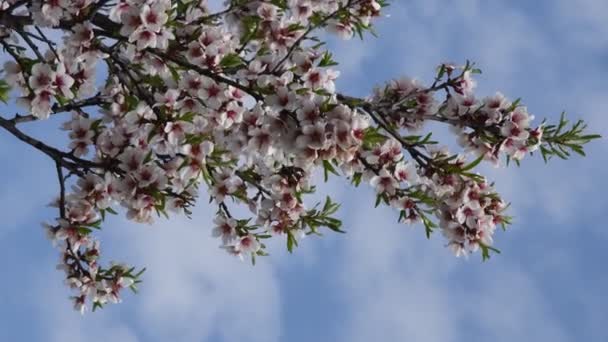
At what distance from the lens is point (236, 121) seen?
761 cm

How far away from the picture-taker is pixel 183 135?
24.2ft

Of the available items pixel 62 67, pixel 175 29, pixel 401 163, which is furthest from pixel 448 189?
pixel 62 67

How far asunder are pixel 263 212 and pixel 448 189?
1817 mm

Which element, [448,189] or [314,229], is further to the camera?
[314,229]

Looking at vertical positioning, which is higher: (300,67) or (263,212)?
(300,67)

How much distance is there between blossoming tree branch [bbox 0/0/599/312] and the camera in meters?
7.44

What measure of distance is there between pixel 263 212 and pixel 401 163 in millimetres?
1525

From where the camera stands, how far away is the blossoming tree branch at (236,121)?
7.44 meters

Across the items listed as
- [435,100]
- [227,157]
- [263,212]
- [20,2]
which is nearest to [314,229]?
[263,212]

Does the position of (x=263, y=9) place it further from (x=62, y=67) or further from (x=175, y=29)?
(x=62, y=67)

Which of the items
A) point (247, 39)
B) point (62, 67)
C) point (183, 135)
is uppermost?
point (247, 39)

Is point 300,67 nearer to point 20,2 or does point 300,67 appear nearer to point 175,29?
point 175,29

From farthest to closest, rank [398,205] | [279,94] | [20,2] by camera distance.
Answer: [398,205] < [20,2] < [279,94]

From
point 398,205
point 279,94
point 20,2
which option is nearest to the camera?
point 279,94
